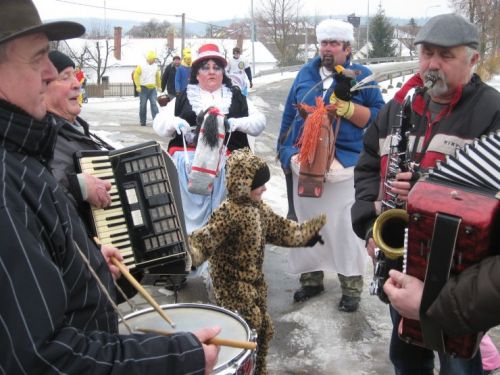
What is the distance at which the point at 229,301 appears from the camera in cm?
346

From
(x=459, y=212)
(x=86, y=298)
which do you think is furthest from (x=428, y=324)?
(x=86, y=298)

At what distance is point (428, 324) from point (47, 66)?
5.07 ft

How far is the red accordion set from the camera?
72.8 inches

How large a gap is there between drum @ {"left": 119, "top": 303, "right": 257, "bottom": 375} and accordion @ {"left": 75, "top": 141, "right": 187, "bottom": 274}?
1.45 ft

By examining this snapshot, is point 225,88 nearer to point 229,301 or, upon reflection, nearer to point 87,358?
point 229,301

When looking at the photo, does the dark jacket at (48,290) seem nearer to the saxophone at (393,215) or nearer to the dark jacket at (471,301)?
the dark jacket at (471,301)

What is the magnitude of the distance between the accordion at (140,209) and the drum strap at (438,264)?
133 centimetres

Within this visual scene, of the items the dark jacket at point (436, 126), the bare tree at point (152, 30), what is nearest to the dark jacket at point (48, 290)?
the dark jacket at point (436, 126)

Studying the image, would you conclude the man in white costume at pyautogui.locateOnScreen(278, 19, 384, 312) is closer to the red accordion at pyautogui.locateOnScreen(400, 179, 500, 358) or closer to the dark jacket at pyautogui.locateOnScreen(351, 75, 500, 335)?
the dark jacket at pyautogui.locateOnScreen(351, 75, 500, 335)

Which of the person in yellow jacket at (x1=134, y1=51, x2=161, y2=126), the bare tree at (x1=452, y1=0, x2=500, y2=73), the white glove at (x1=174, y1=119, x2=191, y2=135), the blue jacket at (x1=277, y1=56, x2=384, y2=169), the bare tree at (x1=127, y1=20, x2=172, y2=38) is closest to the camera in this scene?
the blue jacket at (x1=277, y1=56, x2=384, y2=169)

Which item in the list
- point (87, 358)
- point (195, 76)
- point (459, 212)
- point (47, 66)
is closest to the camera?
point (87, 358)

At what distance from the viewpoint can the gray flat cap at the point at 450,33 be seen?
267 cm

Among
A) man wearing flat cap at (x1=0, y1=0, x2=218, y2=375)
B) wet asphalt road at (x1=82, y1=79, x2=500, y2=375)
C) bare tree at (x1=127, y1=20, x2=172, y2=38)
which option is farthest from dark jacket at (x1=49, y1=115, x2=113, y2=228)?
bare tree at (x1=127, y1=20, x2=172, y2=38)

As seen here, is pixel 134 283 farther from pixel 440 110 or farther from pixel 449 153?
pixel 440 110
